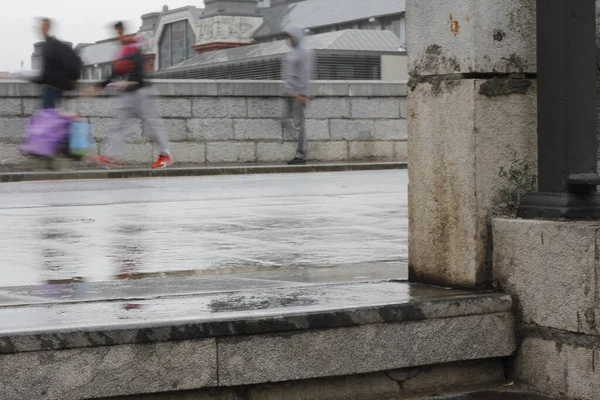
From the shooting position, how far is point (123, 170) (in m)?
17.4

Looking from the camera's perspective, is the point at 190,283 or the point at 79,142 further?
the point at 79,142

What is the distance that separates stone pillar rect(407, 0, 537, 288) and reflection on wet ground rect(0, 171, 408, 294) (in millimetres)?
794

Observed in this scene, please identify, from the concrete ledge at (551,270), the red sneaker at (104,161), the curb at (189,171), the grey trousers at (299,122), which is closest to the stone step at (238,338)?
the concrete ledge at (551,270)

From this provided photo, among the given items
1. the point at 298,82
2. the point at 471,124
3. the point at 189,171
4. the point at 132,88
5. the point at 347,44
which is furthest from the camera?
the point at 347,44

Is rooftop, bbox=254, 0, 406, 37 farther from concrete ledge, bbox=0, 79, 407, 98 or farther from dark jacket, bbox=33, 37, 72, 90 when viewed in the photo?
dark jacket, bbox=33, 37, 72, 90

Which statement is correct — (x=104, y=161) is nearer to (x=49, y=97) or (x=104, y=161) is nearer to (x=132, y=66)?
(x=132, y=66)

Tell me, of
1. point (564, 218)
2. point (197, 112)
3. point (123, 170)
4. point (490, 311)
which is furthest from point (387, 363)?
point (197, 112)

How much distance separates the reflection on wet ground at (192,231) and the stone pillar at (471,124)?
79 cm

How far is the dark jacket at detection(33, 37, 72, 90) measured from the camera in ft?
48.6

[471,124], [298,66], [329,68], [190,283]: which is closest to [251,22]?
[329,68]

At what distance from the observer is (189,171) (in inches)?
701

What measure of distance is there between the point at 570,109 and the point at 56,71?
444 inches

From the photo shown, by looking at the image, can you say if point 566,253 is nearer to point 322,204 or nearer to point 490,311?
point 490,311

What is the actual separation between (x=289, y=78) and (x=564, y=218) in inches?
559
